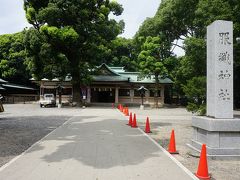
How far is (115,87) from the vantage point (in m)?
46.3

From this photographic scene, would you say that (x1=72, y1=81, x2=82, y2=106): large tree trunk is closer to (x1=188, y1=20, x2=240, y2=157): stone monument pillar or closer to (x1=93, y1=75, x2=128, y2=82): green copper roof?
(x1=93, y1=75, x2=128, y2=82): green copper roof

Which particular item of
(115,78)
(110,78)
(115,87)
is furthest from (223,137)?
(115,87)

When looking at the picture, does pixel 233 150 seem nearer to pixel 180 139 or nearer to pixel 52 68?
pixel 180 139

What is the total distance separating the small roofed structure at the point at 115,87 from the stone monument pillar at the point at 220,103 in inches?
1366

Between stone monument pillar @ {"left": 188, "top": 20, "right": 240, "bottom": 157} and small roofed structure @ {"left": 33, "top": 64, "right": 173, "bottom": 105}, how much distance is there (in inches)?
1366

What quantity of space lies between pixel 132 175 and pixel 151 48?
35527 millimetres

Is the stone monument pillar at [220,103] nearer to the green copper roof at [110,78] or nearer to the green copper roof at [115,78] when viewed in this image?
the green copper roof at [115,78]

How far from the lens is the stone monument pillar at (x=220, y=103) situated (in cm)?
955

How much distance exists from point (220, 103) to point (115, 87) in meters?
Answer: 36.6

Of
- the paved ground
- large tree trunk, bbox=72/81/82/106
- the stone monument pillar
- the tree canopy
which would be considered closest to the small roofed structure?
large tree trunk, bbox=72/81/82/106

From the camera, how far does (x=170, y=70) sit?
43875mm

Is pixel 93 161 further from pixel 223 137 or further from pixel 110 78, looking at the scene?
pixel 110 78

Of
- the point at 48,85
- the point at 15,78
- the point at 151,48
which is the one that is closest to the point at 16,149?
the point at 151,48

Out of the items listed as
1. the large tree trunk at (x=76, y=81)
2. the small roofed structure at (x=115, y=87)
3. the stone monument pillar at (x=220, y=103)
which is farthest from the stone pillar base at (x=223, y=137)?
the small roofed structure at (x=115, y=87)
